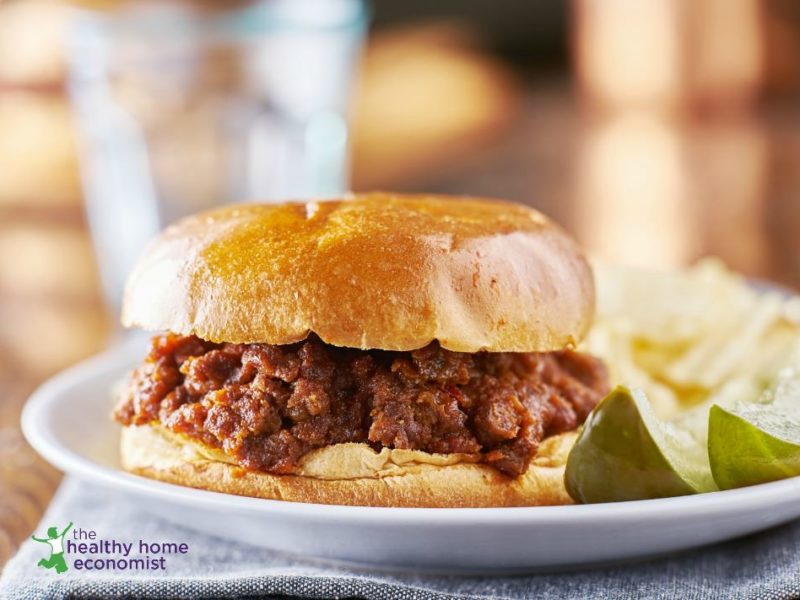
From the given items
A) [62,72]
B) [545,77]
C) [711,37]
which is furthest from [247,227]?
[545,77]

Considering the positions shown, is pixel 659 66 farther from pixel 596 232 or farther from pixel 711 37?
pixel 596 232

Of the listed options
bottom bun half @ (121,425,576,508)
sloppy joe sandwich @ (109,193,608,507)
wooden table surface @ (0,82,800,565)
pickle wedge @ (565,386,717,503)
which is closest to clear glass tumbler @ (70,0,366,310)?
wooden table surface @ (0,82,800,565)

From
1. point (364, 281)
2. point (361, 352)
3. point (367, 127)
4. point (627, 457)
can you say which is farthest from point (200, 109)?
point (367, 127)

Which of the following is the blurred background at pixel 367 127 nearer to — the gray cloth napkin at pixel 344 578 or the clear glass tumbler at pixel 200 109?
the clear glass tumbler at pixel 200 109

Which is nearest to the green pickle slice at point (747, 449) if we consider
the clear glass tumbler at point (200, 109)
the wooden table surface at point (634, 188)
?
the wooden table surface at point (634, 188)

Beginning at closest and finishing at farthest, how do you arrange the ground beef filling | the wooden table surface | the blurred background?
the ground beef filling < the wooden table surface < the blurred background

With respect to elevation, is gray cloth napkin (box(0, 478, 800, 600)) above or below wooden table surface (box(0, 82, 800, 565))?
above

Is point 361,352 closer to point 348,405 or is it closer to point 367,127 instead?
point 348,405

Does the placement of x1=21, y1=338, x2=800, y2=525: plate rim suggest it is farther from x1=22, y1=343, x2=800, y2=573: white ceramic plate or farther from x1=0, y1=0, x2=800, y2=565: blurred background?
x1=0, y1=0, x2=800, y2=565: blurred background
